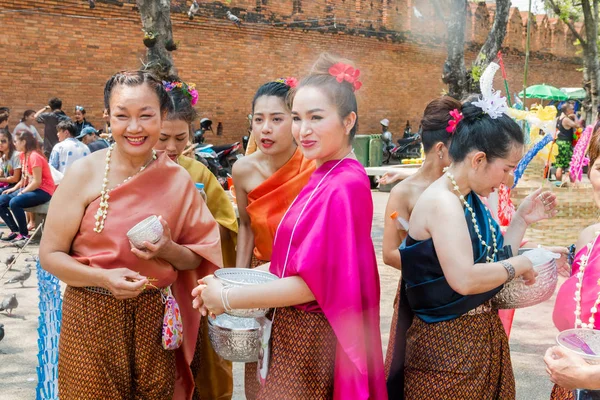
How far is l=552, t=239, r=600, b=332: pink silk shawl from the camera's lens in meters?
2.20

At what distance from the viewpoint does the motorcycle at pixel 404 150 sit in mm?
17141

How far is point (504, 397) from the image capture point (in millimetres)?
2412

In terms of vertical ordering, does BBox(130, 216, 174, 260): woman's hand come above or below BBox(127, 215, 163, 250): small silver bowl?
below

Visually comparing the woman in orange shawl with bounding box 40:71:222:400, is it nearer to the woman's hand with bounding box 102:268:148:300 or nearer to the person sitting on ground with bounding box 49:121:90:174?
the woman's hand with bounding box 102:268:148:300

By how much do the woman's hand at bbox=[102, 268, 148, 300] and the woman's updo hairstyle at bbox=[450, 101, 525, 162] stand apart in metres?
1.26

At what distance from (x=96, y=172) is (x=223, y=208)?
3.87 feet

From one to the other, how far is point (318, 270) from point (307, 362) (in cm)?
36

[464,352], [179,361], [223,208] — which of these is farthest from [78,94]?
[464,352]

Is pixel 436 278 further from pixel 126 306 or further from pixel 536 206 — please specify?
pixel 126 306

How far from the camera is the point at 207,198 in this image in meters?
3.53

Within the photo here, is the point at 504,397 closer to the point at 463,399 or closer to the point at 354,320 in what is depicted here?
the point at 463,399

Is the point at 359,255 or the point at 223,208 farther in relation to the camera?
the point at 223,208

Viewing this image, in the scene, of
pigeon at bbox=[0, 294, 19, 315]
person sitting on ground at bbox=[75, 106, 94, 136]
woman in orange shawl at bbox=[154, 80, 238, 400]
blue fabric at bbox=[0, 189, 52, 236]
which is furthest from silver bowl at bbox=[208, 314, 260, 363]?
person sitting on ground at bbox=[75, 106, 94, 136]

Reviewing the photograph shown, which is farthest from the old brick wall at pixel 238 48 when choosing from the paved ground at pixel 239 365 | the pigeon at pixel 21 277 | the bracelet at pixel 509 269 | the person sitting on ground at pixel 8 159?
the bracelet at pixel 509 269
